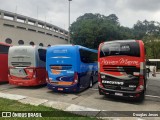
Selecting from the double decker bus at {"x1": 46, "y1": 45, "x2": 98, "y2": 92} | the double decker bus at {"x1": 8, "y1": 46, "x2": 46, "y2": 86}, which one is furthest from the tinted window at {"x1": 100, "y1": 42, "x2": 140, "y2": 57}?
the double decker bus at {"x1": 8, "y1": 46, "x2": 46, "y2": 86}

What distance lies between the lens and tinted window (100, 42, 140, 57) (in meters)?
9.76

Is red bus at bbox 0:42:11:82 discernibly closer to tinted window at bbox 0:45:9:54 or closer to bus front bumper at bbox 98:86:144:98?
tinted window at bbox 0:45:9:54

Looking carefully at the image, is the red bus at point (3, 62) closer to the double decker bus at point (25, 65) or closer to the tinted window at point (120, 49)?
the double decker bus at point (25, 65)

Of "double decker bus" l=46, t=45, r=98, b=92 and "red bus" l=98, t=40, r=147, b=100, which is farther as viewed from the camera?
"double decker bus" l=46, t=45, r=98, b=92

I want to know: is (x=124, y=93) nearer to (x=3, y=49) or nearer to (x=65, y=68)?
(x=65, y=68)

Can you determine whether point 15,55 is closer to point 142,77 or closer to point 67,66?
point 67,66

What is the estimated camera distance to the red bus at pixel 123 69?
9.69 meters

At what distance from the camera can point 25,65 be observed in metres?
12.9

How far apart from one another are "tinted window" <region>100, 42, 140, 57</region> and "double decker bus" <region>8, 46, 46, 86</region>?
4760 millimetres

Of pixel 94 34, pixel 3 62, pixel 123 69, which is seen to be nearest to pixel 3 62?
pixel 3 62

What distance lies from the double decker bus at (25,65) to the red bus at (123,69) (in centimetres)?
467

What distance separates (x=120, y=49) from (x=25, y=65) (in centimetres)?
645

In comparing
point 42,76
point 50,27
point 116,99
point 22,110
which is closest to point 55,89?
point 42,76

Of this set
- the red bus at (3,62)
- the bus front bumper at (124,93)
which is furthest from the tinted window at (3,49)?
the bus front bumper at (124,93)
